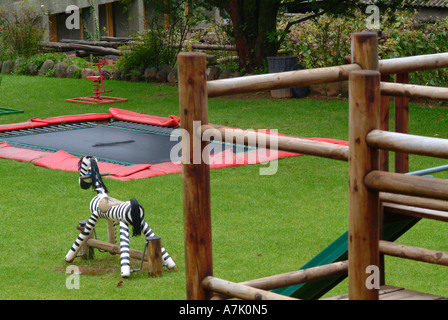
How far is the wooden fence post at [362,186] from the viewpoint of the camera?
275 centimetres

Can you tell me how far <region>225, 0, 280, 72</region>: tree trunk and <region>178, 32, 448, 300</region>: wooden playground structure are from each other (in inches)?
499

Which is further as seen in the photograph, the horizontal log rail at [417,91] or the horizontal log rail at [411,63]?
the horizontal log rail at [411,63]

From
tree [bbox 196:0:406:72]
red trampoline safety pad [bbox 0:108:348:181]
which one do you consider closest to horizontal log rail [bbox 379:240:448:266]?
red trampoline safety pad [bbox 0:108:348:181]

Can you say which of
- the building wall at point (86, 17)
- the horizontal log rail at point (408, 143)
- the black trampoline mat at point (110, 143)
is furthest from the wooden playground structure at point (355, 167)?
the building wall at point (86, 17)

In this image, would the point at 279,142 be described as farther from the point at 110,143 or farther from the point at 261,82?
the point at 110,143

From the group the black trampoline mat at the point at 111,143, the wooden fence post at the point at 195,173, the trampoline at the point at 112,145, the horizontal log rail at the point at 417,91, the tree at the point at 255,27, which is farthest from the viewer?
the tree at the point at 255,27

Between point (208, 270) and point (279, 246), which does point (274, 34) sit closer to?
point (279, 246)

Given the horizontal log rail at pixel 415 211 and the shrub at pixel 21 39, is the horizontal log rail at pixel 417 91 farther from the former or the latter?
the shrub at pixel 21 39

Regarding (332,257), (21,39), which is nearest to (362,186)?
(332,257)

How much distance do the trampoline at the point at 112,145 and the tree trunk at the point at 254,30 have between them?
4369 millimetres

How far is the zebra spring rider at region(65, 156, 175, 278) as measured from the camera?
5.84 m

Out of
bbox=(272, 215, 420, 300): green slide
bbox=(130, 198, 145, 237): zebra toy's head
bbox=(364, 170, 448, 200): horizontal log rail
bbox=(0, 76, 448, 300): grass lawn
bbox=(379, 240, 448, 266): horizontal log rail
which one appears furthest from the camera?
bbox=(130, 198, 145, 237): zebra toy's head

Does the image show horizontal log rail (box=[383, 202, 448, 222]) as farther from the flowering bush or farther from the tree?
the tree

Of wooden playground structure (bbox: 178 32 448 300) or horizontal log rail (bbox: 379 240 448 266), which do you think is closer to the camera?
wooden playground structure (bbox: 178 32 448 300)
